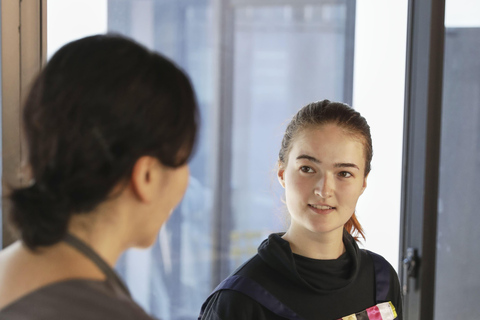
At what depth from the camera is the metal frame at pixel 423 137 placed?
189 cm

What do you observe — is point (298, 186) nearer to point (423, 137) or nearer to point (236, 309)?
point (236, 309)

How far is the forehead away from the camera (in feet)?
4.20

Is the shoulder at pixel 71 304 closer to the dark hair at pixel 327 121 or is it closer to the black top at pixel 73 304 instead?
the black top at pixel 73 304

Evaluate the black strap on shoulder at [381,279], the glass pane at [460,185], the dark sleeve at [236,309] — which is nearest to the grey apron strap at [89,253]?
the dark sleeve at [236,309]

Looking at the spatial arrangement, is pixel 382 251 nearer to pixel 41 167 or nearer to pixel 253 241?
pixel 253 241

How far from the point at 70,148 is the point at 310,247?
81 centimetres

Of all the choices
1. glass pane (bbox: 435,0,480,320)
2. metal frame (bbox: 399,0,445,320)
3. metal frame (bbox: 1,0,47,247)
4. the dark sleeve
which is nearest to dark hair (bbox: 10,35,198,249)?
the dark sleeve

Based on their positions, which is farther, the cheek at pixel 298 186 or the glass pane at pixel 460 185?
the glass pane at pixel 460 185

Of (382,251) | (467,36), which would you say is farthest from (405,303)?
(467,36)

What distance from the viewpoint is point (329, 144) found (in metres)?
1.29

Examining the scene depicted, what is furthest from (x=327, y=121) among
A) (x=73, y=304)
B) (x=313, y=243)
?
(x=73, y=304)

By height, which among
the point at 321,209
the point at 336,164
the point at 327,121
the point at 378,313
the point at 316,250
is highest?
the point at 327,121

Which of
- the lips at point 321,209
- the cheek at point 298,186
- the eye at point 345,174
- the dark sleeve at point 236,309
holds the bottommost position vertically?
the dark sleeve at point 236,309

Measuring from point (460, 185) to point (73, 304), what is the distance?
1.87 m
